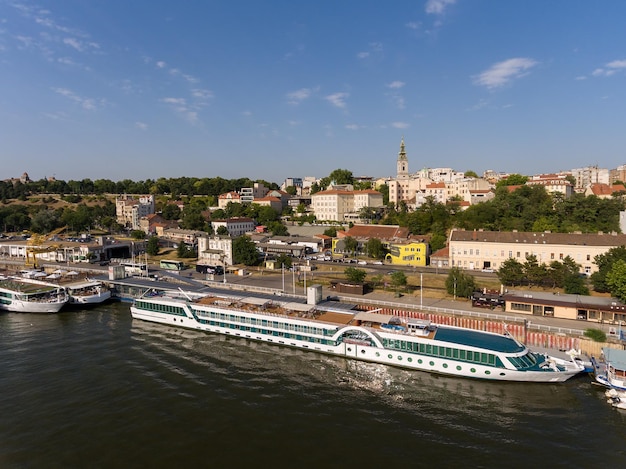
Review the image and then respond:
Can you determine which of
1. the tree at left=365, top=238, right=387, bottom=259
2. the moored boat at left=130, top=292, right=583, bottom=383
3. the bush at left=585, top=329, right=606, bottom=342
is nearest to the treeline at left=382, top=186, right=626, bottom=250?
the tree at left=365, top=238, right=387, bottom=259

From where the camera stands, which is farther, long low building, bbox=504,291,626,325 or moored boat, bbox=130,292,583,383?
long low building, bbox=504,291,626,325

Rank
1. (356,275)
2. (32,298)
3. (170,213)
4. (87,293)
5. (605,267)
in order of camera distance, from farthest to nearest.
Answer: (170,213)
(87,293)
(356,275)
(32,298)
(605,267)

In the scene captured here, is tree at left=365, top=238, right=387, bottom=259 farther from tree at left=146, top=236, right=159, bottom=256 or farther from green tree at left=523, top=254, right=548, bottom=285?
tree at left=146, top=236, right=159, bottom=256

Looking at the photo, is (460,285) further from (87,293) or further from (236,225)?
(236,225)

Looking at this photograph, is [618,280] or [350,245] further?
[350,245]

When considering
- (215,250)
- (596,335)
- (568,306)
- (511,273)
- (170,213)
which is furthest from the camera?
(170,213)

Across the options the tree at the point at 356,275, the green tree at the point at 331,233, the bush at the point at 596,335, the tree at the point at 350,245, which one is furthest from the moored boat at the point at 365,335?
the green tree at the point at 331,233

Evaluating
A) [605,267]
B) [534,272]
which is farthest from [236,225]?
[605,267]
